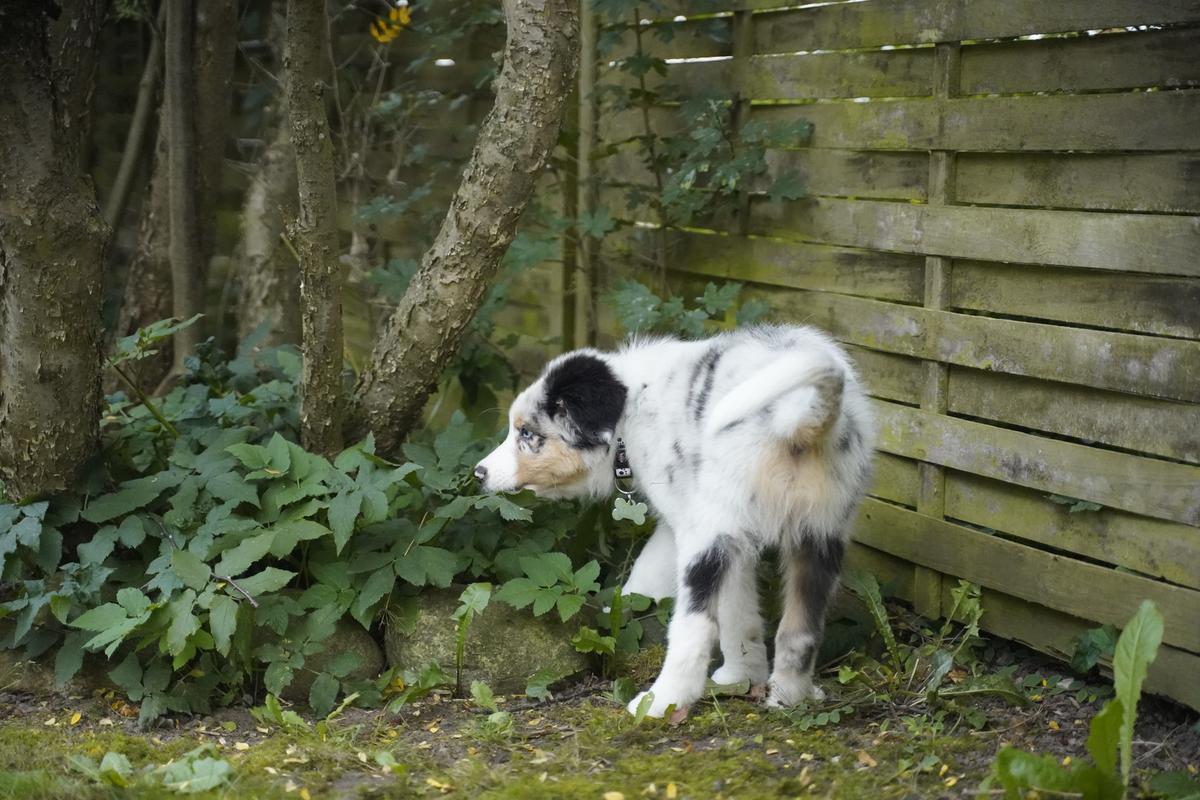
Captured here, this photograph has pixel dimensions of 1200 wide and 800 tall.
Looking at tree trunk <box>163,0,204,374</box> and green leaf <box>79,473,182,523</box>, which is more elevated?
tree trunk <box>163,0,204,374</box>

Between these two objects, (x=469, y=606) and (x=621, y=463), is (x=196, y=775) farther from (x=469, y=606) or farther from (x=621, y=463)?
(x=621, y=463)

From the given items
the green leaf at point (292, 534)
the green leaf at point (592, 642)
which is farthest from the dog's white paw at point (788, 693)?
the green leaf at point (292, 534)

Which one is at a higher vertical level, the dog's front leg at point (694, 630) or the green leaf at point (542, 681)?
the dog's front leg at point (694, 630)

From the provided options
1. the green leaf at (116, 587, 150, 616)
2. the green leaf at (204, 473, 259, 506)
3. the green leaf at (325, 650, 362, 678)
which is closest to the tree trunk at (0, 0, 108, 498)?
the green leaf at (204, 473, 259, 506)

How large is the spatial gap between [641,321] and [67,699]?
99.4 inches

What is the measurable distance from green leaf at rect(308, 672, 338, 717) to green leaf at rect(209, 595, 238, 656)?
342mm

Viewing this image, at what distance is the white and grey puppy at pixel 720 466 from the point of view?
346cm

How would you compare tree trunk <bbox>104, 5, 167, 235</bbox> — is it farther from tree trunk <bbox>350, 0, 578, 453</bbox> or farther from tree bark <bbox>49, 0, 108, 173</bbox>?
tree trunk <bbox>350, 0, 578, 453</bbox>

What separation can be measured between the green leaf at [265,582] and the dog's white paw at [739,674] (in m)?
1.46

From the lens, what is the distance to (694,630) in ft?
11.7

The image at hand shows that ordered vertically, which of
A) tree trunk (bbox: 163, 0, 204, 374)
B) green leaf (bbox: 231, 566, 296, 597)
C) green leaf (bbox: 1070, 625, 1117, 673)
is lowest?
green leaf (bbox: 1070, 625, 1117, 673)

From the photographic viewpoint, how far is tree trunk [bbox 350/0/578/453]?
13.4 feet

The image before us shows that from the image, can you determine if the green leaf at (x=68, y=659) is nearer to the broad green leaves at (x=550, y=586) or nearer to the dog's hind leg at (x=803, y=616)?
the broad green leaves at (x=550, y=586)

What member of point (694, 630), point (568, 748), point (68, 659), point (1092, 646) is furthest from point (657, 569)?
point (68, 659)
